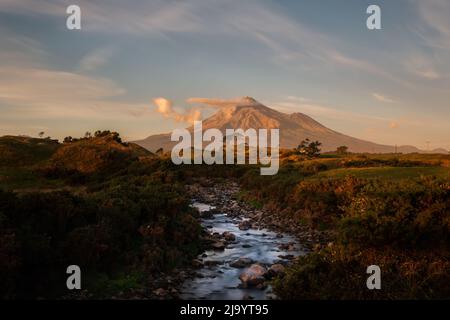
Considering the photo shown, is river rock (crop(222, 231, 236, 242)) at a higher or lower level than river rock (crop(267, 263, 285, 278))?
higher

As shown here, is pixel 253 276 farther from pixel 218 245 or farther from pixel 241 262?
pixel 218 245

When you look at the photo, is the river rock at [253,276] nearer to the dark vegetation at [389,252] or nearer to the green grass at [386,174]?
the dark vegetation at [389,252]

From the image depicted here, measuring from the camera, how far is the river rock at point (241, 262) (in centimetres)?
1796

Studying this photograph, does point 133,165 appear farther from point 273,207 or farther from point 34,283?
point 34,283

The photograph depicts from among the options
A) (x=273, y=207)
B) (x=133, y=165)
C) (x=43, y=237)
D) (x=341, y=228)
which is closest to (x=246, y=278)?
(x=341, y=228)

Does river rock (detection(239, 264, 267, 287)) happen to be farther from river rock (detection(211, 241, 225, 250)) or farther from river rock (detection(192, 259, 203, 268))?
river rock (detection(211, 241, 225, 250))

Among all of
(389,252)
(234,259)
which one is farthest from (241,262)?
(389,252)

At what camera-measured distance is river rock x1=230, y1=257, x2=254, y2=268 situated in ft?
58.9

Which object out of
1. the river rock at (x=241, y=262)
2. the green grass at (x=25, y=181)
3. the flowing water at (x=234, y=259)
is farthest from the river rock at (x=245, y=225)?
the green grass at (x=25, y=181)

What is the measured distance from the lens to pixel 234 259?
63.1ft

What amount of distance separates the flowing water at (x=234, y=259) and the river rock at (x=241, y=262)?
26cm

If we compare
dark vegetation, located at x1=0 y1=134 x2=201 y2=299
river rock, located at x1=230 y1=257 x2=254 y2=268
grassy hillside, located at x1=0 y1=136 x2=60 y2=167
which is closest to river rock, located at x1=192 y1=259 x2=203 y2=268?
dark vegetation, located at x1=0 y1=134 x2=201 y2=299

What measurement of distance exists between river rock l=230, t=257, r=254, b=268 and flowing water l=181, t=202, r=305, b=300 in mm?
257
